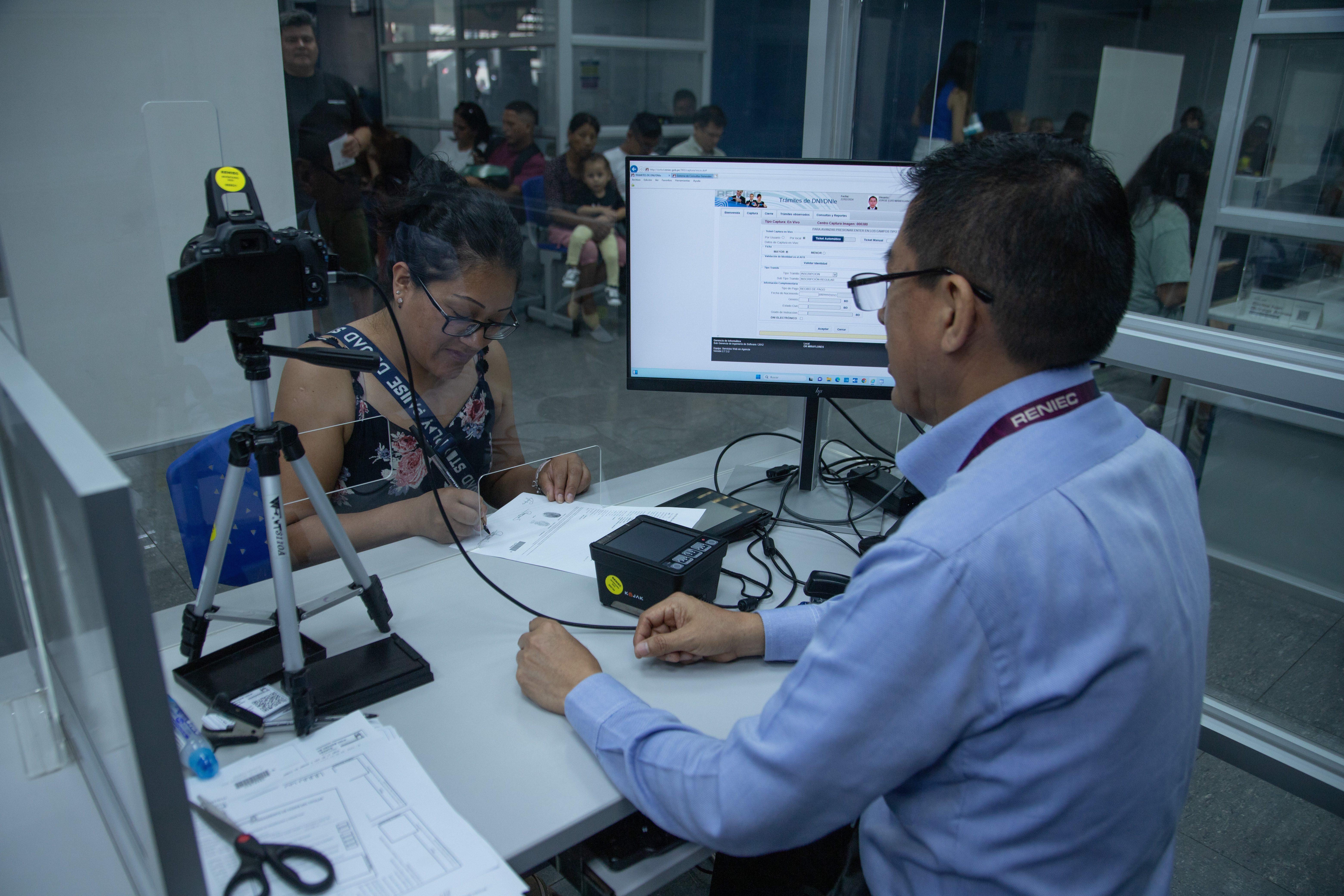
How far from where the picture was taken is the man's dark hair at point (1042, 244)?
762 mm

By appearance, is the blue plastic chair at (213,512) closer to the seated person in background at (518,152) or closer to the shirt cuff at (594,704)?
the shirt cuff at (594,704)

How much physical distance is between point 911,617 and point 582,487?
92cm

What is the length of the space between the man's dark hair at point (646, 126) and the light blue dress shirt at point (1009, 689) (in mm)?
5124

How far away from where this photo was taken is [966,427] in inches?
32.4

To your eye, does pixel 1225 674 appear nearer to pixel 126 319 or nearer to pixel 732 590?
pixel 732 590

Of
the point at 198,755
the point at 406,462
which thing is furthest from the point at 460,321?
the point at 198,755

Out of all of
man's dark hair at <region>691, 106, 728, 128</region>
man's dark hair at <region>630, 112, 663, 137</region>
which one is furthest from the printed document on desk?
man's dark hair at <region>691, 106, 728, 128</region>

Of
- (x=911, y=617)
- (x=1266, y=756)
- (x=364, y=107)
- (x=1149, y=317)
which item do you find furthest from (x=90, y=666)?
(x=364, y=107)

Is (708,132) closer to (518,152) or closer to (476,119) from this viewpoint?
(518,152)

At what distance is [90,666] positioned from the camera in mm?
706

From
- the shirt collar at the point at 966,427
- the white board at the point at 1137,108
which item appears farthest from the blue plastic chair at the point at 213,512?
the white board at the point at 1137,108

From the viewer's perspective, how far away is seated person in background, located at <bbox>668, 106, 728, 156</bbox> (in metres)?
5.79

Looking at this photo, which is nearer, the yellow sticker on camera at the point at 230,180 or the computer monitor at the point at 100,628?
the computer monitor at the point at 100,628

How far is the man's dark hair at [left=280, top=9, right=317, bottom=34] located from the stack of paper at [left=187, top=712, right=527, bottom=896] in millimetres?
3134
